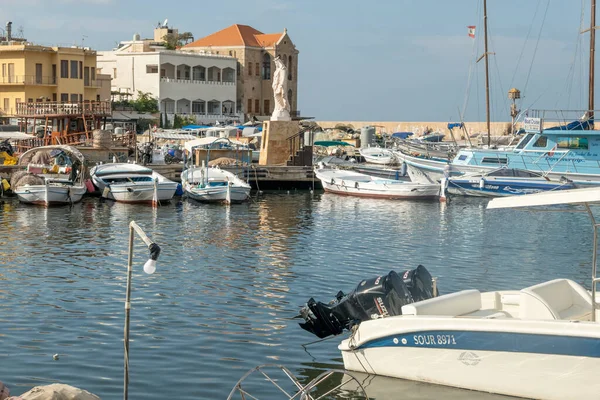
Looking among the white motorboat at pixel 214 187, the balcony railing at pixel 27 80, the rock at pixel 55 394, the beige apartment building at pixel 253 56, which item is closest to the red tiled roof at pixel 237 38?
the beige apartment building at pixel 253 56

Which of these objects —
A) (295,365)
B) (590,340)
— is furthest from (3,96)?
(590,340)

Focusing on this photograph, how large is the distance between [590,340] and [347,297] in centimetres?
406

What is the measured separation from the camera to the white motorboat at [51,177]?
37.5 meters

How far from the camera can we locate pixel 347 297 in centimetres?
1393

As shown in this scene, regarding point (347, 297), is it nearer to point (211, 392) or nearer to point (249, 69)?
point (211, 392)

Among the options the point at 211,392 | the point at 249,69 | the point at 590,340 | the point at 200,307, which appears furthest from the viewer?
the point at 249,69

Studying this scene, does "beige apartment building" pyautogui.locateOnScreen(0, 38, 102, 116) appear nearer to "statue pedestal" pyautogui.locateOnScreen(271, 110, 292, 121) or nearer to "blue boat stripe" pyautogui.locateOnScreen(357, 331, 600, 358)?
"statue pedestal" pyautogui.locateOnScreen(271, 110, 292, 121)

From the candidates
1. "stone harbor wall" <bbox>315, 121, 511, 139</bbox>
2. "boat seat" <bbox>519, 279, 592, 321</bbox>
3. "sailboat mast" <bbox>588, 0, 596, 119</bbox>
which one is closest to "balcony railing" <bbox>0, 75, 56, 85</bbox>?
"stone harbor wall" <bbox>315, 121, 511, 139</bbox>

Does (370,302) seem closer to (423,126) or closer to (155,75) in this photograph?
(155,75)

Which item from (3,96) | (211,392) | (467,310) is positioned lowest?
(211,392)

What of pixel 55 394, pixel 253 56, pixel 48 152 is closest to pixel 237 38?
pixel 253 56

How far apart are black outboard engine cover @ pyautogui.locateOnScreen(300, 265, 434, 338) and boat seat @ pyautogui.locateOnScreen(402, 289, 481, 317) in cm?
59

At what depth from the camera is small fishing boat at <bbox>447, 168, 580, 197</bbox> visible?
41562 millimetres

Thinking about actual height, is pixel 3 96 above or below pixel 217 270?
above
